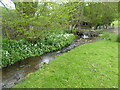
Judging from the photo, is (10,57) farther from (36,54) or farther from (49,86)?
→ (49,86)

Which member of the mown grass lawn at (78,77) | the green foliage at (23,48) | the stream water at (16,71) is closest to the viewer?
the mown grass lawn at (78,77)

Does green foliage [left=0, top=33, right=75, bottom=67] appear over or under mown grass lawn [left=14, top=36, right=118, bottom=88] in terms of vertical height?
over

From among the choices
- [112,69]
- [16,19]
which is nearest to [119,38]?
[112,69]

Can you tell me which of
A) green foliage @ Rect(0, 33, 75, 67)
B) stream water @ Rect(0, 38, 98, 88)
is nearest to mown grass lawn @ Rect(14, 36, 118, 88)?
stream water @ Rect(0, 38, 98, 88)

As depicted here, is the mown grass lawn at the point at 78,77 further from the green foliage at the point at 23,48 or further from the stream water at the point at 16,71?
the green foliage at the point at 23,48

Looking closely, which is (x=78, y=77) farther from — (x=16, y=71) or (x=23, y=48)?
(x=23, y=48)

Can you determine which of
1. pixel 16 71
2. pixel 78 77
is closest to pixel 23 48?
pixel 16 71

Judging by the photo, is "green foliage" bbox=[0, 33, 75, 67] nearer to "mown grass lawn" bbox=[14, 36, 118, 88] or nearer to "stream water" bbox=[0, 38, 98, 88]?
"stream water" bbox=[0, 38, 98, 88]

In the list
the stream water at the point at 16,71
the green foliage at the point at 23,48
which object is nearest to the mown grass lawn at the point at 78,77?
the stream water at the point at 16,71

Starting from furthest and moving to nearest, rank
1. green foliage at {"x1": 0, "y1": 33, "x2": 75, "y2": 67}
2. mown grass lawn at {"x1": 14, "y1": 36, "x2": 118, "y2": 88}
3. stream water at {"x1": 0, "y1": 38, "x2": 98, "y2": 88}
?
green foliage at {"x1": 0, "y1": 33, "x2": 75, "y2": 67}
stream water at {"x1": 0, "y1": 38, "x2": 98, "y2": 88}
mown grass lawn at {"x1": 14, "y1": 36, "x2": 118, "y2": 88}

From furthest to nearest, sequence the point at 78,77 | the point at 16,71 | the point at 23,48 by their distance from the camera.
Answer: the point at 23,48, the point at 16,71, the point at 78,77

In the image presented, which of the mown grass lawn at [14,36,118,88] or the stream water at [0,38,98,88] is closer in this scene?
the mown grass lawn at [14,36,118,88]

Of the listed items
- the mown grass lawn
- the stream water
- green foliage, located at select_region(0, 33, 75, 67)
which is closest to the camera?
the mown grass lawn

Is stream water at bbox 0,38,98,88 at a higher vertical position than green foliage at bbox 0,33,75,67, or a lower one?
lower
